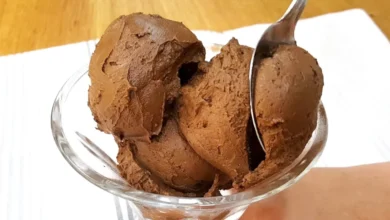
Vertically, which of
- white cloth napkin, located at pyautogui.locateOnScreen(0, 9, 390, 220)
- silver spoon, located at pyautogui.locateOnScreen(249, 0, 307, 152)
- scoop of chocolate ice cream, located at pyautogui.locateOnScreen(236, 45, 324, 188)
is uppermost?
silver spoon, located at pyautogui.locateOnScreen(249, 0, 307, 152)

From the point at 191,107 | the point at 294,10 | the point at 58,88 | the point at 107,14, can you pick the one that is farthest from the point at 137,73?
the point at 107,14

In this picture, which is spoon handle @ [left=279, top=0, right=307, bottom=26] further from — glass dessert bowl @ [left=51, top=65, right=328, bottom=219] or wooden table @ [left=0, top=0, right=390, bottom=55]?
wooden table @ [left=0, top=0, right=390, bottom=55]

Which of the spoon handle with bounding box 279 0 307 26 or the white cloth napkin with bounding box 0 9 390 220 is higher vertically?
the spoon handle with bounding box 279 0 307 26

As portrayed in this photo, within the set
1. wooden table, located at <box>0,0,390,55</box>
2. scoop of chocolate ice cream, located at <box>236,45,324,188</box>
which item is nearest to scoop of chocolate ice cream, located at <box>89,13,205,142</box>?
scoop of chocolate ice cream, located at <box>236,45,324,188</box>

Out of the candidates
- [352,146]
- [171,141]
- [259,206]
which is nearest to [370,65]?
[352,146]

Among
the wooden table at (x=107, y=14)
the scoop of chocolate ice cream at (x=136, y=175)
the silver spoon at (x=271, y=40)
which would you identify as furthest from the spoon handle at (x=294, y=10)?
the wooden table at (x=107, y=14)

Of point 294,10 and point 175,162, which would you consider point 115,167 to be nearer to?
point 175,162
